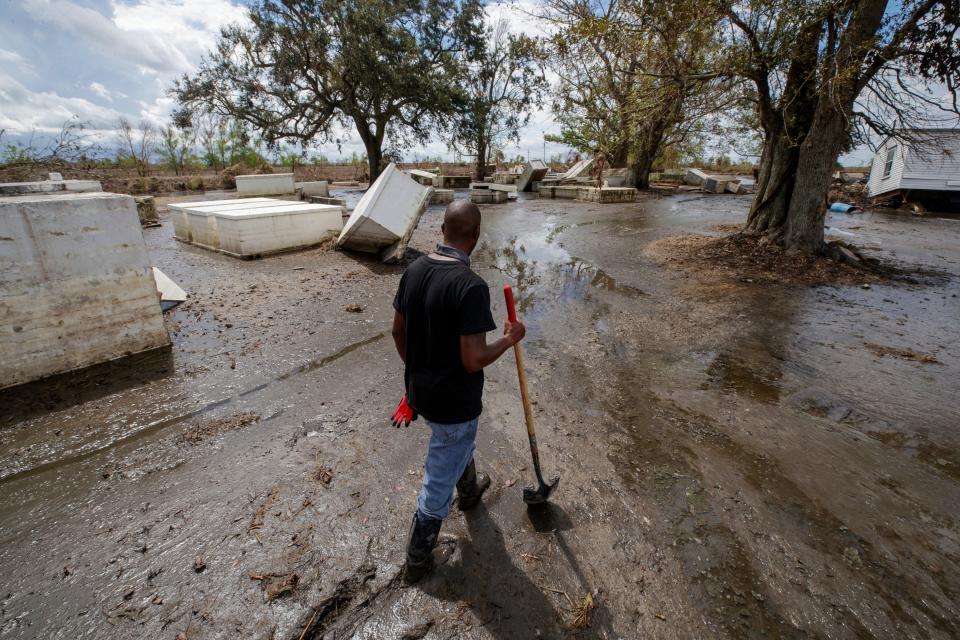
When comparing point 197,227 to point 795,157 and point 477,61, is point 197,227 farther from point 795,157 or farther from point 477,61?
point 477,61

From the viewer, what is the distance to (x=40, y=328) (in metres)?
3.78

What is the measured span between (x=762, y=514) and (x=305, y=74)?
21.5 m

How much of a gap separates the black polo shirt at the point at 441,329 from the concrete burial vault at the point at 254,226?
7.32m

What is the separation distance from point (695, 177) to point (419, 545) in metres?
30.2

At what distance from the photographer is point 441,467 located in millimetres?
2080

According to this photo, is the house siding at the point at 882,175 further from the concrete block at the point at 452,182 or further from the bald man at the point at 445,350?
the bald man at the point at 445,350

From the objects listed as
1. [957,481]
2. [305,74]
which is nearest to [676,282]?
[957,481]

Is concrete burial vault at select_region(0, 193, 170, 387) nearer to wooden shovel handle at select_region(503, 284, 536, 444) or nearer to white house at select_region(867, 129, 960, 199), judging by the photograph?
wooden shovel handle at select_region(503, 284, 536, 444)

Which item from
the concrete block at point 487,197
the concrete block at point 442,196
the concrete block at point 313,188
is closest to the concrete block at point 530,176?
the concrete block at point 487,197

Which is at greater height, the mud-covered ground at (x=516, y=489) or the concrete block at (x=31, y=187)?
the concrete block at (x=31, y=187)

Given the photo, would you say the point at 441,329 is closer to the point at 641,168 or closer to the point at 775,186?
the point at 775,186

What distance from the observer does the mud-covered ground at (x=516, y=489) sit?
1989 mm

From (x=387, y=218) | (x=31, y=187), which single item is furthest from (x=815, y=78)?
(x=31, y=187)

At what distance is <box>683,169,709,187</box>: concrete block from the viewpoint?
85.7 ft
